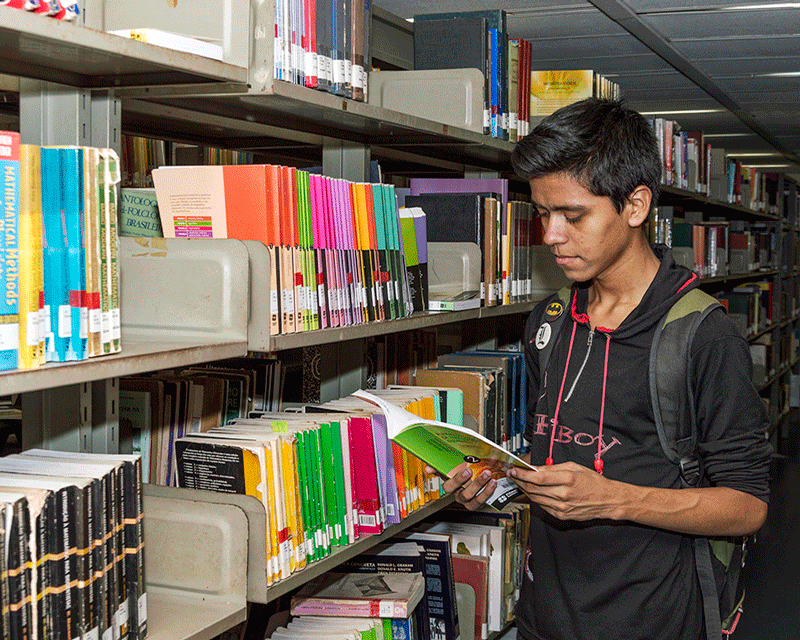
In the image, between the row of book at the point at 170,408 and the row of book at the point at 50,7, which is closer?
the row of book at the point at 50,7

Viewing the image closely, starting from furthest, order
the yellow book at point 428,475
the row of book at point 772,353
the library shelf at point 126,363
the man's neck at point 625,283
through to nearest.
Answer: the row of book at point 772,353 < the yellow book at point 428,475 < the man's neck at point 625,283 < the library shelf at point 126,363

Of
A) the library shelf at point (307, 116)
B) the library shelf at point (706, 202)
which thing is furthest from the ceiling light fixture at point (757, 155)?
the library shelf at point (307, 116)

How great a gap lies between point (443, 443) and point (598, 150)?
625mm

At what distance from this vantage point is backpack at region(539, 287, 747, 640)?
4.95ft

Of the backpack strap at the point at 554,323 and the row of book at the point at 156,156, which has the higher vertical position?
the row of book at the point at 156,156

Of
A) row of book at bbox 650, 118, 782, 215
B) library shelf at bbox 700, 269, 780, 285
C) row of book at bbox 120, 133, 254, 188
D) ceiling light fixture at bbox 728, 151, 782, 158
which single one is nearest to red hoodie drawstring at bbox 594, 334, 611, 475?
row of book at bbox 120, 133, 254, 188

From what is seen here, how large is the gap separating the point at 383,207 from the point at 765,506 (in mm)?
1020

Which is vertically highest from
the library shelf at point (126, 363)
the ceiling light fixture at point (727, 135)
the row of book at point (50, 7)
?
the ceiling light fixture at point (727, 135)

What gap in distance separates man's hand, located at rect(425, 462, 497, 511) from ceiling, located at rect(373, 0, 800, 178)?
8.61 feet

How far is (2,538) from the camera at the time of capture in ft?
3.29

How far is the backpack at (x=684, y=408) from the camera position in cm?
151

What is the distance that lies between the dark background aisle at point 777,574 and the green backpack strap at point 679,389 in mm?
2622

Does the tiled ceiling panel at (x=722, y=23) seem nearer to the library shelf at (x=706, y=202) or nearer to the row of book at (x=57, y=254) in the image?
the library shelf at (x=706, y=202)

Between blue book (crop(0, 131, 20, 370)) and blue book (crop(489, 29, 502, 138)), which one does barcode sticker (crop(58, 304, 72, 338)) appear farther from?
blue book (crop(489, 29, 502, 138))
